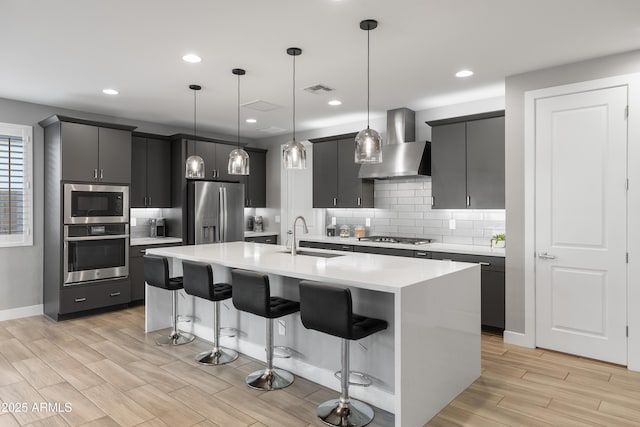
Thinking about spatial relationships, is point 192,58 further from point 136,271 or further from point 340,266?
point 136,271

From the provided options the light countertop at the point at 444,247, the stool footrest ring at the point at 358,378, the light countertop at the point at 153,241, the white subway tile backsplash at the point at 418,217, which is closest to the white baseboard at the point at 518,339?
the light countertop at the point at 444,247

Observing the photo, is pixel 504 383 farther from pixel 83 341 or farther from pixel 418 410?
pixel 83 341

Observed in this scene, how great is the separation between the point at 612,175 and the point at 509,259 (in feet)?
3.77

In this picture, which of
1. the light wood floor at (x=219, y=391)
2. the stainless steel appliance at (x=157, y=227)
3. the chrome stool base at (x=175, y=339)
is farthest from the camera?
the stainless steel appliance at (x=157, y=227)

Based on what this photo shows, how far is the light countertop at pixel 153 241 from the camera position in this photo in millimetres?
5497

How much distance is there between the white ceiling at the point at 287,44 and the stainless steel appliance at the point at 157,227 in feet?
6.46

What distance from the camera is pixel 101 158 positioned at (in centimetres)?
510

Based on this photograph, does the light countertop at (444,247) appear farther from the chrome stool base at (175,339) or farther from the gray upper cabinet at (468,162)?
the chrome stool base at (175,339)

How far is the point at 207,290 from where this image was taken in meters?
3.33

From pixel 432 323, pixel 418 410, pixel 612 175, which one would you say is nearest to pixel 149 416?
pixel 418 410

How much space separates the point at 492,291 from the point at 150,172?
15.9 feet

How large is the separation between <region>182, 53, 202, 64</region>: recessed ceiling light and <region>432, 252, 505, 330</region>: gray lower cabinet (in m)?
3.39

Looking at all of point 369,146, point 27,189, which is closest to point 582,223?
point 369,146

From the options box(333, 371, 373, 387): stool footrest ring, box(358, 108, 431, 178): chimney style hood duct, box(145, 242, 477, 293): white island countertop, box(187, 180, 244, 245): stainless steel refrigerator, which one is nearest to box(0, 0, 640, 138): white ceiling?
box(358, 108, 431, 178): chimney style hood duct
